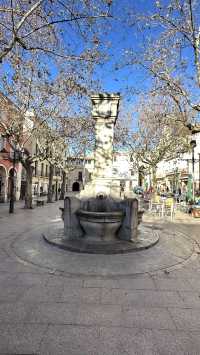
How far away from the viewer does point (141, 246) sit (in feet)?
22.6

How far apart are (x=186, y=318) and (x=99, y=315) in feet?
3.85

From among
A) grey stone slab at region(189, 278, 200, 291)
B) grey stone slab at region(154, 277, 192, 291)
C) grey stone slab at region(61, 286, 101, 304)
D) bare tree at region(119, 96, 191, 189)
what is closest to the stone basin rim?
grey stone slab at region(154, 277, 192, 291)

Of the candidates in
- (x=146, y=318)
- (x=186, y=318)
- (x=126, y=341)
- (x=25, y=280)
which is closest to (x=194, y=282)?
(x=186, y=318)

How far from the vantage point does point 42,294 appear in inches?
160

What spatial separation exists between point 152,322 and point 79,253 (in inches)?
131

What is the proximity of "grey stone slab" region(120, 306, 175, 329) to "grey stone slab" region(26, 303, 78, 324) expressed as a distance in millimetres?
693

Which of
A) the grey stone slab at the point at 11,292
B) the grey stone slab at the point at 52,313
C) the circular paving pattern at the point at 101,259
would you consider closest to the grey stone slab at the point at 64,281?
the circular paving pattern at the point at 101,259

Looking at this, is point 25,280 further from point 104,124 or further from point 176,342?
point 104,124

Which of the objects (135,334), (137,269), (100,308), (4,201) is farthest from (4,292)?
(4,201)

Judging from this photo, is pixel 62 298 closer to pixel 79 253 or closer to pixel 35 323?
pixel 35 323

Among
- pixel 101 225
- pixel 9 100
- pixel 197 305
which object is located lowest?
pixel 197 305

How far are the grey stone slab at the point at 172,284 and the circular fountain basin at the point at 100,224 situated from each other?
235cm

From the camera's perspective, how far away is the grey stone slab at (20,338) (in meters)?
2.69

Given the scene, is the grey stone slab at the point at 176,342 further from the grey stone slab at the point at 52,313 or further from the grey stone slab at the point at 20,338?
the grey stone slab at the point at 20,338
